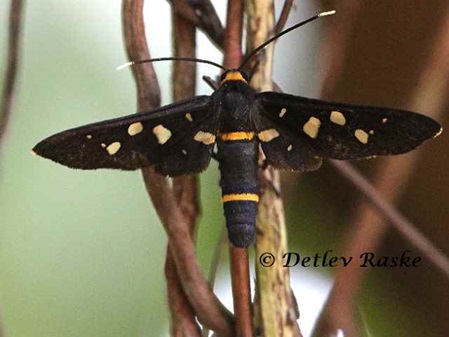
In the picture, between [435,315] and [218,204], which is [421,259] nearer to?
[435,315]

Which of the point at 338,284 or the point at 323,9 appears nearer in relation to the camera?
the point at 338,284

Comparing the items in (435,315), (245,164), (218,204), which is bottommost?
(435,315)

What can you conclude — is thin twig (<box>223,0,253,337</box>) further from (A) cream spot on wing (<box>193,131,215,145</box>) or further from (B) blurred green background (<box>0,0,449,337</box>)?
(B) blurred green background (<box>0,0,449,337</box>)

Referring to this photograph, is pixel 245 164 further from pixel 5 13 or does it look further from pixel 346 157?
pixel 5 13

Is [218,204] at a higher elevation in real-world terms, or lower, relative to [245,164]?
lower

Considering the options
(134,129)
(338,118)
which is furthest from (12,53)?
(338,118)

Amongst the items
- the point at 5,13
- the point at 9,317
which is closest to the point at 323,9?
the point at 5,13

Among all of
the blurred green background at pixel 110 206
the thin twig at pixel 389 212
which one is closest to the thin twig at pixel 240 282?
the thin twig at pixel 389 212
